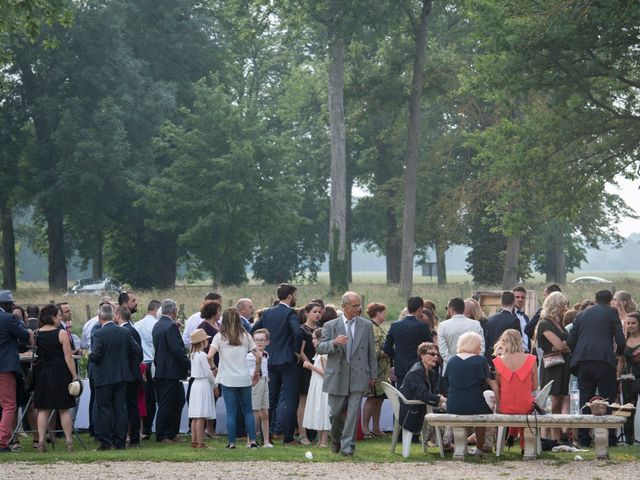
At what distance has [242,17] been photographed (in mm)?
45250

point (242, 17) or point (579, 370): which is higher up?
point (242, 17)

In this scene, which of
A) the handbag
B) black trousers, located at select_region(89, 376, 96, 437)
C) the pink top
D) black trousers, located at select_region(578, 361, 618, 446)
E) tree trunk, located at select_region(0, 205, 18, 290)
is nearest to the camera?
the pink top

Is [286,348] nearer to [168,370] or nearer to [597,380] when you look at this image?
[168,370]

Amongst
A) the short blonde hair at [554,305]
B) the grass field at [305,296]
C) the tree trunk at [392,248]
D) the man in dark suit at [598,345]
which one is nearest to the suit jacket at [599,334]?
the man in dark suit at [598,345]

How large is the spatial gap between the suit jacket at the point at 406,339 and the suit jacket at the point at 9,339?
4.23 m

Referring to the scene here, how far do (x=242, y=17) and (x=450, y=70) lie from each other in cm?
839

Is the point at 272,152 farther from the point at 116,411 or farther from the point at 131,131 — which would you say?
the point at 116,411

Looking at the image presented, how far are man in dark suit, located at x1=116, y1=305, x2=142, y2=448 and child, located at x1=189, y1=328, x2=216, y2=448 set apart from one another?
26.6 inches

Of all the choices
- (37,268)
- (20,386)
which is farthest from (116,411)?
(37,268)

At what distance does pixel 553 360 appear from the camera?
1527 cm

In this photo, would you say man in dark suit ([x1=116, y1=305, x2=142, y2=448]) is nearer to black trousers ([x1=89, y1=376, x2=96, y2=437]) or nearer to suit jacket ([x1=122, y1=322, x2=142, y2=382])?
suit jacket ([x1=122, y1=322, x2=142, y2=382])

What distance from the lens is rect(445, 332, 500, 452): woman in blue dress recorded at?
1366 cm

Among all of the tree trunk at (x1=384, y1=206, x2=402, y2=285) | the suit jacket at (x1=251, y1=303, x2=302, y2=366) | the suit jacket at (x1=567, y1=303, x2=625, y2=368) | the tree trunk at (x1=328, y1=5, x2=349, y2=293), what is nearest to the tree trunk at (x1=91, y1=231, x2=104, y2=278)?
the tree trunk at (x1=384, y1=206, x2=402, y2=285)

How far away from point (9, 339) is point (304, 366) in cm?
342
